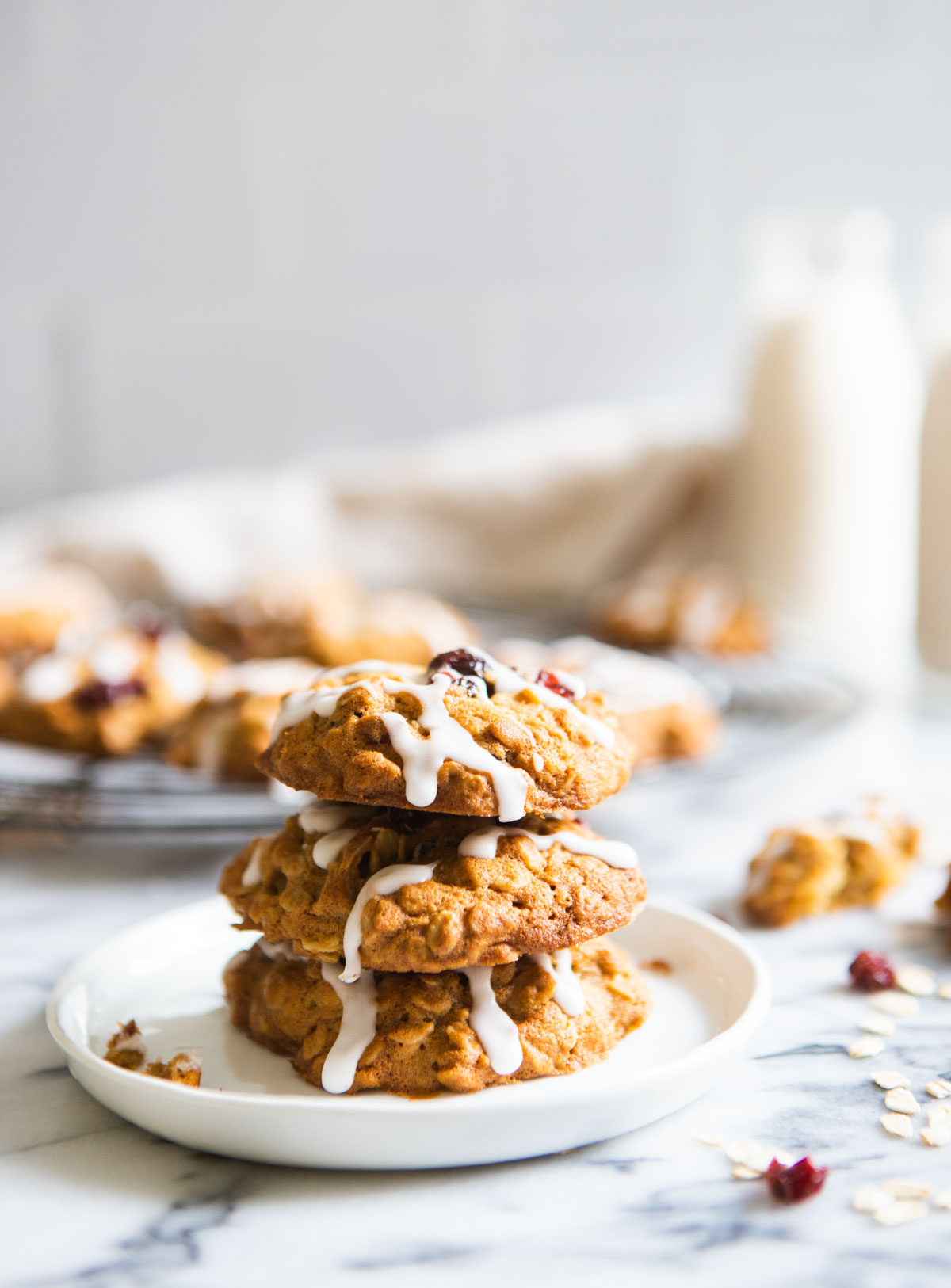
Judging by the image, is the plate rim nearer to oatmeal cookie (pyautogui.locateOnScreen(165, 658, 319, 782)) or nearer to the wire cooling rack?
the wire cooling rack

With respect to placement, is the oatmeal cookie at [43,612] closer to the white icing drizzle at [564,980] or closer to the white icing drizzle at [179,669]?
the white icing drizzle at [179,669]

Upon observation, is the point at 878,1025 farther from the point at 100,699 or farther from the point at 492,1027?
the point at 100,699

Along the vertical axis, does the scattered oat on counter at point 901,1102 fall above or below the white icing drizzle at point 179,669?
below

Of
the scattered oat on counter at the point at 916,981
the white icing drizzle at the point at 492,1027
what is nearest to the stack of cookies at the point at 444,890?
the white icing drizzle at the point at 492,1027

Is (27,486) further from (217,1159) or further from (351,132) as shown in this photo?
(217,1159)

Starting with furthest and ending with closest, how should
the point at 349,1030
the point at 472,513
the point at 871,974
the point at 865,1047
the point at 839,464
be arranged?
the point at 472,513 → the point at 839,464 → the point at 871,974 → the point at 865,1047 → the point at 349,1030

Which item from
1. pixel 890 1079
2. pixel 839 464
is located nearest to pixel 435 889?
pixel 890 1079
